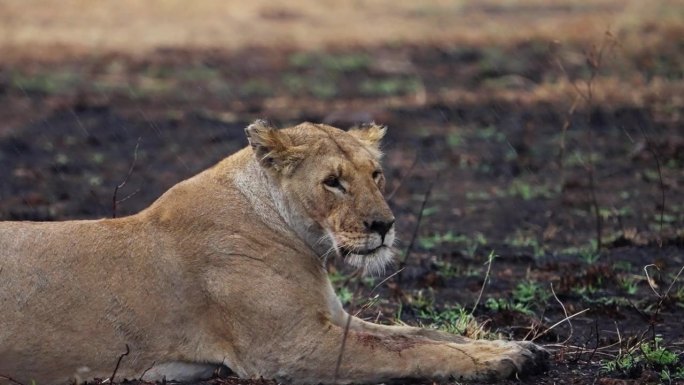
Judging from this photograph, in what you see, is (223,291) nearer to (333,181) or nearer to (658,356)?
(333,181)

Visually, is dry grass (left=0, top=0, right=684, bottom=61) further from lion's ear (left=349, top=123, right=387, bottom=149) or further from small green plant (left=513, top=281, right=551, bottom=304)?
lion's ear (left=349, top=123, right=387, bottom=149)

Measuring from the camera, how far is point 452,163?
13.0 meters

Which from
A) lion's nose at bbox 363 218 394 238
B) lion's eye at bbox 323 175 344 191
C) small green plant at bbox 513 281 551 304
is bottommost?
small green plant at bbox 513 281 551 304

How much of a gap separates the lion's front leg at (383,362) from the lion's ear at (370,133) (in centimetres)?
122

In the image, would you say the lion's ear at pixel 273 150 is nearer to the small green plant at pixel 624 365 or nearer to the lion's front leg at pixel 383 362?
the lion's front leg at pixel 383 362

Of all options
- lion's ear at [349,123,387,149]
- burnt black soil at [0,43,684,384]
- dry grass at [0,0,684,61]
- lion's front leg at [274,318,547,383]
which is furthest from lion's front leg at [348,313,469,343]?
dry grass at [0,0,684,61]

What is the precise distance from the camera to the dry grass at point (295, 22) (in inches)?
826

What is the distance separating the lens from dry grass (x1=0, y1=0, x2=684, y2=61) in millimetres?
20984

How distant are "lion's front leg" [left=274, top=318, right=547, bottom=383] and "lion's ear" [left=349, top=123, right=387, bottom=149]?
1.22 m

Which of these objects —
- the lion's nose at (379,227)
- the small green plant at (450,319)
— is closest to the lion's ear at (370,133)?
the lion's nose at (379,227)

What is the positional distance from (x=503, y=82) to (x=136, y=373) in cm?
1272

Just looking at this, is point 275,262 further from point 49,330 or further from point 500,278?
point 500,278

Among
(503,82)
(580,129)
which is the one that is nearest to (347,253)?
(580,129)

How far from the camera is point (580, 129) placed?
14172mm
